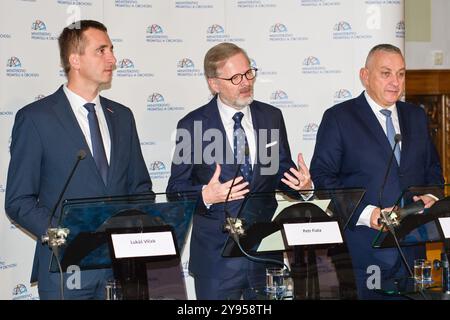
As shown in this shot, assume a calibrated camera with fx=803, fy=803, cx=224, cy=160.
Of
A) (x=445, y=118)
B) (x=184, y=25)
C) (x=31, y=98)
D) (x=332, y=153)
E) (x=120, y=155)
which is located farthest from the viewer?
(x=445, y=118)

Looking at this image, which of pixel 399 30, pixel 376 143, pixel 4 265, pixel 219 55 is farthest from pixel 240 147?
pixel 399 30

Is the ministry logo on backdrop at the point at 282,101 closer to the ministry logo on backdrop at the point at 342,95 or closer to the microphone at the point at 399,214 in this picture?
the ministry logo on backdrop at the point at 342,95

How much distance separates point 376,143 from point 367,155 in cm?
8

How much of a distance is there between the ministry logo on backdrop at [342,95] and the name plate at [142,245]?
2.73 metres

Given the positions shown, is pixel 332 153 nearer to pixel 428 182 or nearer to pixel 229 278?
pixel 428 182

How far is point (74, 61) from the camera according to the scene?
13.2 ft

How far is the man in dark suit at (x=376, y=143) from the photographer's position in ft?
13.8

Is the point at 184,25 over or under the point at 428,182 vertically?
over

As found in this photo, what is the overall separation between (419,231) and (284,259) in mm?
573

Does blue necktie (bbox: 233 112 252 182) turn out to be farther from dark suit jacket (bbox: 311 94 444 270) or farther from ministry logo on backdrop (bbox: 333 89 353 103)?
ministry logo on backdrop (bbox: 333 89 353 103)

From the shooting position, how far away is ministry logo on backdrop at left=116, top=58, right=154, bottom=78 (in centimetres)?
519

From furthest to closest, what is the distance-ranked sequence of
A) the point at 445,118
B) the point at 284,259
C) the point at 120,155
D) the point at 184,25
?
1. the point at 445,118
2. the point at 184,25
3. the point at 120,155
4. the point at 284,259

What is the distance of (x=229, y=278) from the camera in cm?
328

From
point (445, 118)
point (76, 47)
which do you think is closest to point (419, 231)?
point (76, 47)
